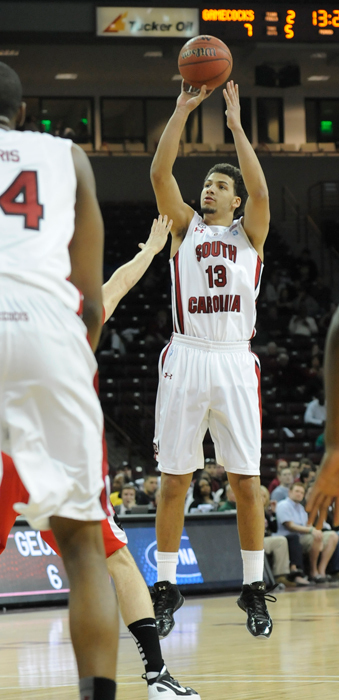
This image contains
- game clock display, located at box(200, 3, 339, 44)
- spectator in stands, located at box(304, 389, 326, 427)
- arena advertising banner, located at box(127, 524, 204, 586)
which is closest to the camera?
arena advertising banner, located at box(127, 524, 204, 586)

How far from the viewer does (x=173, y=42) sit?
60.6 ft

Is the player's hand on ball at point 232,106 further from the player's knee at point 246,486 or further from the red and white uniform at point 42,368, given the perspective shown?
the red and white uniform at point 42,368

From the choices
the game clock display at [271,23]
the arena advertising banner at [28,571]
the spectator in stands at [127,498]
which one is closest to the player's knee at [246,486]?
the arena advertising banner at [28,571]

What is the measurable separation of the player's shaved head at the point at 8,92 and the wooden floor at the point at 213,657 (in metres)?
2.69

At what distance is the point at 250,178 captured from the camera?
5551 millimetres

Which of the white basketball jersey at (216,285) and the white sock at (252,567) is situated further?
the white basketball jersey at (216,285)

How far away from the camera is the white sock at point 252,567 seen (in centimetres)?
540

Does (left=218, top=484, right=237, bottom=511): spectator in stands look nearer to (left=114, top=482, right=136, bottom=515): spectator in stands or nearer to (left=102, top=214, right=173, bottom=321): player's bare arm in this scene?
(left=114, top=482, right=136, bottom=515): spectator in stands

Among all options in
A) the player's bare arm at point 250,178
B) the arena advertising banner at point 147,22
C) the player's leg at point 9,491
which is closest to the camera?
the player's leg at point 9,491

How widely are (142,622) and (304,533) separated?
8.68m

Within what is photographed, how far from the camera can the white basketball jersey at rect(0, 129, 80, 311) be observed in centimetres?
267

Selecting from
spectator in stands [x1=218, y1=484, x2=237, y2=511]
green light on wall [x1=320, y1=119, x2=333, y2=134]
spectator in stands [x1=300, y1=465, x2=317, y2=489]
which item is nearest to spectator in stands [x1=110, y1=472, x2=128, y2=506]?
spectator in stands [x1=218, y1=484, x2=237, y2=511]

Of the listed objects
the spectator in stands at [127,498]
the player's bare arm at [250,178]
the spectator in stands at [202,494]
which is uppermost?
the player's bare arm at [250,178]

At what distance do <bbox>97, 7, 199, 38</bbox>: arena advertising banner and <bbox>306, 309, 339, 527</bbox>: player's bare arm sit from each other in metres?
16.1
